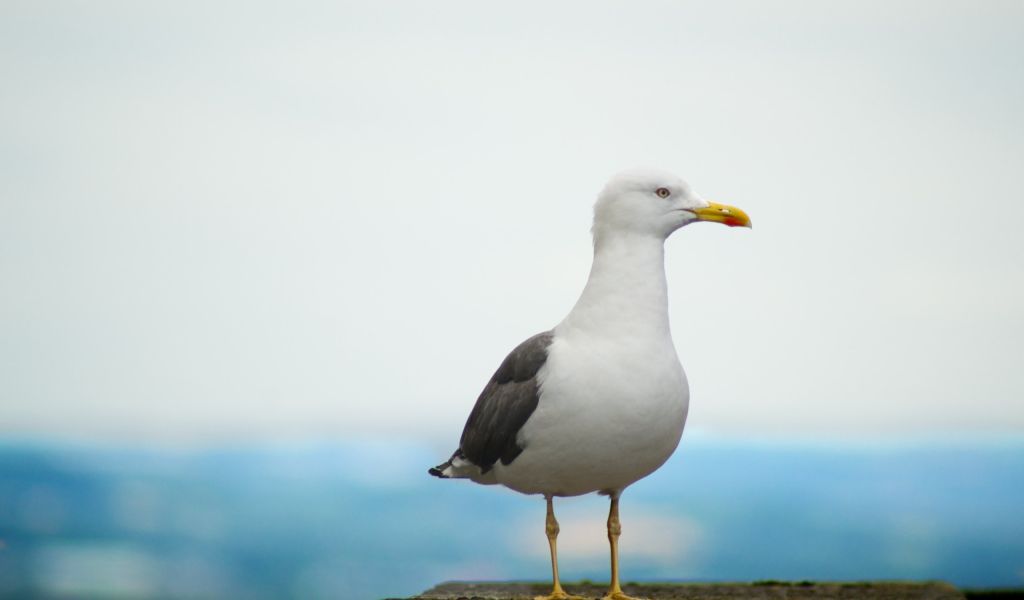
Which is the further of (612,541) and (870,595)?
(870,595)

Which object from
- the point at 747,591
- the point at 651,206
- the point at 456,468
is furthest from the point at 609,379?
the point at 747,591

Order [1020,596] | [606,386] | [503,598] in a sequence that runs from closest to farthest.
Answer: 1. [606,386]
2. [503,598]
3. [1020,596]

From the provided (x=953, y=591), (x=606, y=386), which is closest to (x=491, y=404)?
(x=606, y=386)

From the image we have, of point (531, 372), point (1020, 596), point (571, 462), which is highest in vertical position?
point (531, 372)

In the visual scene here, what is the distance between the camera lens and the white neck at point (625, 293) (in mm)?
6934

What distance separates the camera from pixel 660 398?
6.82 metres

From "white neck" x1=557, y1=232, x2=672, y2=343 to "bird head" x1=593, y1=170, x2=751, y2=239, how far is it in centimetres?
6

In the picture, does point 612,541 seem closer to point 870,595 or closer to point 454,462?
point 454,462

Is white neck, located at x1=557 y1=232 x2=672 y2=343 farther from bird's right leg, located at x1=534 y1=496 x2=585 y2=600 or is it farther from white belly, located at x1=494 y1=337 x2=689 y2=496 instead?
bird's right leg, located at x1=534 y1=496 x2=585 y2=600

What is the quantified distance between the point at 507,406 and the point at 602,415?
64 centimetres

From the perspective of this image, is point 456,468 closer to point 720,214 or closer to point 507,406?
point 507,406

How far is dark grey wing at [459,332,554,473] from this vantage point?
7.00 meters

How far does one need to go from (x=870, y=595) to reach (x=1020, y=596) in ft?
3.76

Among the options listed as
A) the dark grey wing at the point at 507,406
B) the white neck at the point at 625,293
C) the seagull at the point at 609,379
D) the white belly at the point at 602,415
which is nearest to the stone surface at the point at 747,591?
the dark grey wing at the point at 507,406
